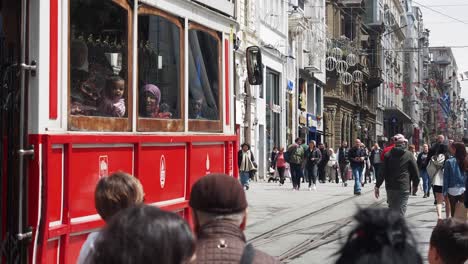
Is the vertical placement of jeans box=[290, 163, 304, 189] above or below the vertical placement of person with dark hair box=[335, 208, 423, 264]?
below

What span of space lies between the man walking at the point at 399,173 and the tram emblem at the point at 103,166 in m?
7.04

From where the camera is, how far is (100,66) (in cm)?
625

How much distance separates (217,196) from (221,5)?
5609 mm

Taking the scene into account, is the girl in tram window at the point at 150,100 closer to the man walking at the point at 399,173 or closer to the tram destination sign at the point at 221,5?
the tram destination sign at the point at 221,5

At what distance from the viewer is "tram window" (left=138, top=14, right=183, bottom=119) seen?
688 cm

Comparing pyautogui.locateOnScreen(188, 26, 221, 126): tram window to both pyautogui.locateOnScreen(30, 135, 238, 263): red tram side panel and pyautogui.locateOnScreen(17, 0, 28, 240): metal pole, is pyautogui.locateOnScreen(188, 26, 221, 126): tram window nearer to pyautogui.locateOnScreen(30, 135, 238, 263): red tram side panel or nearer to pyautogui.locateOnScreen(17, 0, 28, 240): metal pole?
pyautogui.locateOnScreen(30, 135, 238, 263): red tram side panel

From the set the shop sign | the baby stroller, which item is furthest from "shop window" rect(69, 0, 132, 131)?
the shop sign

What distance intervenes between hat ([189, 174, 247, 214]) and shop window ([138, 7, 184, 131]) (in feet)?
11.6

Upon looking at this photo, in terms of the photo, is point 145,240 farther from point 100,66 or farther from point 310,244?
point 310,244

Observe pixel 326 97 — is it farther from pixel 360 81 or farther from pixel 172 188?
pixel 172 188

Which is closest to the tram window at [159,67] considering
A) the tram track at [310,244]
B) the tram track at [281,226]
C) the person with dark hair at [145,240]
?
the tram track at [310,244]

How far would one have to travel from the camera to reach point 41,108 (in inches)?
213

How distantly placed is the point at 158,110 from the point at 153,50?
20.8 inches

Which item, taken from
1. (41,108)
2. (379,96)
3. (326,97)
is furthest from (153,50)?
(379,96)
